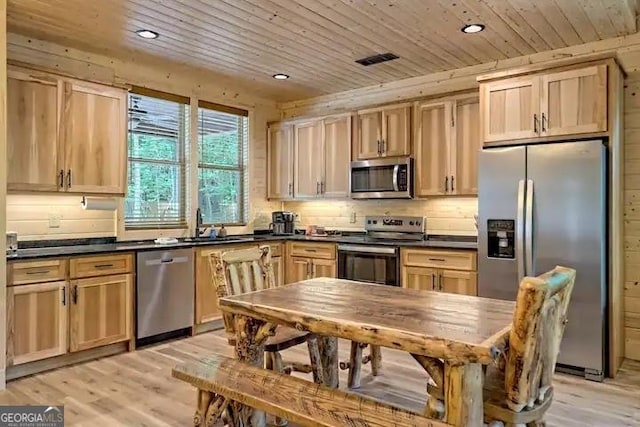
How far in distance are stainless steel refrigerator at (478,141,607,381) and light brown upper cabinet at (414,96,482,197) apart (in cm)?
54

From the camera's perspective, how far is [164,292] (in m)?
4.38

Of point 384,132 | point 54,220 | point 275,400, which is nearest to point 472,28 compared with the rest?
point 384,132

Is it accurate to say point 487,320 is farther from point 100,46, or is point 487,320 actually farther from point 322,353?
point 100,46

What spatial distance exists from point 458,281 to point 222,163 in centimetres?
309

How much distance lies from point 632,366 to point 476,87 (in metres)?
2.75

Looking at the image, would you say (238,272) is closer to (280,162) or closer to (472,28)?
(472,28)

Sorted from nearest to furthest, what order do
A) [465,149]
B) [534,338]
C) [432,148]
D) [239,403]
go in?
[534,338] < [239,403] < [465,149] < [432,148]

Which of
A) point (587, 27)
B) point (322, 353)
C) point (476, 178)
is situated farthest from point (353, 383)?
point (587, 27)

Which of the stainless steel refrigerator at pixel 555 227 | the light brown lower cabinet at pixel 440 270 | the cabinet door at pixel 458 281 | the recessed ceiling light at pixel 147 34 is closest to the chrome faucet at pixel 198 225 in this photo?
the recessed ceiling light at pixel 147 34

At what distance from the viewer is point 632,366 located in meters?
3.79

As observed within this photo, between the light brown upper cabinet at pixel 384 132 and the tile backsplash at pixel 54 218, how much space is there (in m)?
2.68

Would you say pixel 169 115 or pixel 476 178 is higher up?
pixel 169 115

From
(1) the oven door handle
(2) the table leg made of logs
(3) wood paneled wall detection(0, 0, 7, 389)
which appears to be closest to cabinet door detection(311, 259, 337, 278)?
(1) the oven door handle

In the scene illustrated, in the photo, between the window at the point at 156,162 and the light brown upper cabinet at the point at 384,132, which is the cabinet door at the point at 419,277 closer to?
the light brown upper cabinet at the point at 384,132
